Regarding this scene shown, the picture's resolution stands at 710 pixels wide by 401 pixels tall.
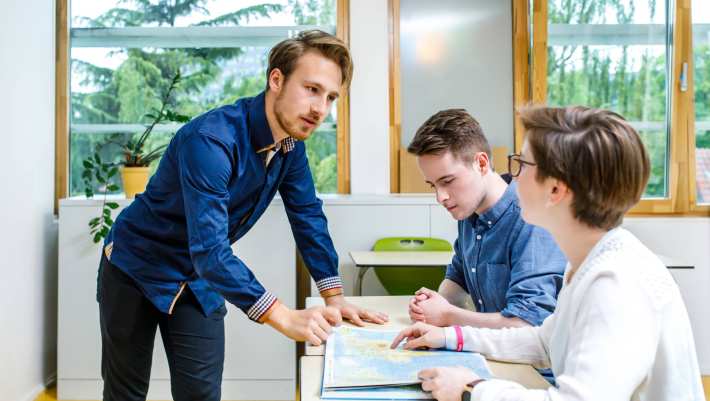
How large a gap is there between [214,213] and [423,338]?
1.78 feet

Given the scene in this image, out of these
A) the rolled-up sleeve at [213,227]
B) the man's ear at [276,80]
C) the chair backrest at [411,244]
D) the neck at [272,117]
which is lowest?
the chair backrest at [411,244]

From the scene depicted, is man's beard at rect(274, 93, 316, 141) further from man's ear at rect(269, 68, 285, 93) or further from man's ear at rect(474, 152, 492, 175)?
man's ear at rect(474, 152, 492, 175)

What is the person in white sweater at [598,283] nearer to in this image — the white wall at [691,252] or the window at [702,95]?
the white wall at [691,252]

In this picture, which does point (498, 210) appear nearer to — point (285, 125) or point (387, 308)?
point (387, 308)

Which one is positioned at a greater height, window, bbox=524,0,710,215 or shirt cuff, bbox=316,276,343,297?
window, bbox=524,0,710,215

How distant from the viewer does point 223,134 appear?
1.58m

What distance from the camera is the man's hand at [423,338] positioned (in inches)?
52.2

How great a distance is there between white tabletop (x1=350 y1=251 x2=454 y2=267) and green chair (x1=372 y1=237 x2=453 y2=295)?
0.27 ft

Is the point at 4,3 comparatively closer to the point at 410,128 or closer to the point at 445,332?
the point at 410,128

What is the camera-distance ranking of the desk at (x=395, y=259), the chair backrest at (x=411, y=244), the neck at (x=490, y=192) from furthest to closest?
the chair backrest at (x=411, y=244)
the desk at (x=395, y=259)
the neck at (x=490, y=192)

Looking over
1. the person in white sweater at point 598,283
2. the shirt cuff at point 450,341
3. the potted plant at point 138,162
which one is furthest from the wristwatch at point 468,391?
the potted plant at point 138,162

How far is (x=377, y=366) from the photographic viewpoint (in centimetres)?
122

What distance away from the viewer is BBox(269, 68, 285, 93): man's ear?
1.67 m

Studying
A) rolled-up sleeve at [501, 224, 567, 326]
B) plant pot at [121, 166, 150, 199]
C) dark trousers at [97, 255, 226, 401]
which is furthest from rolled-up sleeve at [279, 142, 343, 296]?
plant pot at [121, 166, 150, 199]
